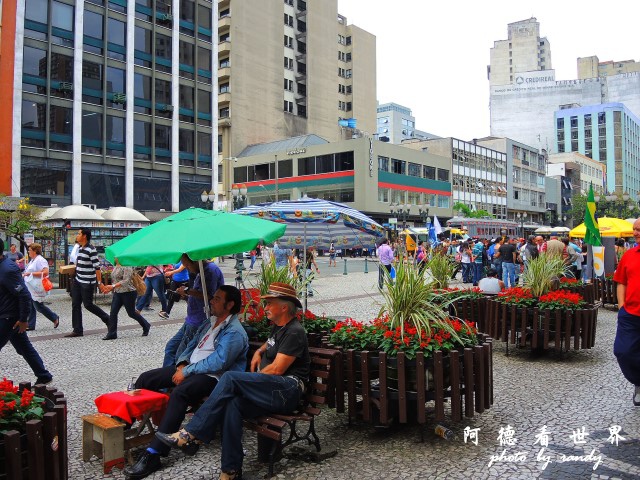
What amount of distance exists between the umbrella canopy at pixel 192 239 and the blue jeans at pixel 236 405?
3.69ft

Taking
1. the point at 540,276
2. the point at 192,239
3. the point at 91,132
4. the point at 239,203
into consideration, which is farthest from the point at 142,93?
the point at 192,239

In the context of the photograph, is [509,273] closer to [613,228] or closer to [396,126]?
[613,228]

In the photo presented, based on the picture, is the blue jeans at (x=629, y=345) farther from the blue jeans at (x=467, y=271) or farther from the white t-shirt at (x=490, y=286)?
the blue jeans at (x=467, y=271)

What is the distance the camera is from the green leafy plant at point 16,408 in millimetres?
3197

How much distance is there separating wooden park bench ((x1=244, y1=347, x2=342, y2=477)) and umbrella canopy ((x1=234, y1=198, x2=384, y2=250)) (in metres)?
A: 3.09

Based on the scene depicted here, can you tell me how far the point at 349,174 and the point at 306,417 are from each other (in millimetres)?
55595

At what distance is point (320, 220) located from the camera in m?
7.57

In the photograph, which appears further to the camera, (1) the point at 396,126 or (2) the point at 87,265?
(1) the point at 396,126

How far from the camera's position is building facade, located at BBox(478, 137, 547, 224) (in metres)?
84.3

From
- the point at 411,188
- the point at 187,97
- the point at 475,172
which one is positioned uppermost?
the point at 187,97

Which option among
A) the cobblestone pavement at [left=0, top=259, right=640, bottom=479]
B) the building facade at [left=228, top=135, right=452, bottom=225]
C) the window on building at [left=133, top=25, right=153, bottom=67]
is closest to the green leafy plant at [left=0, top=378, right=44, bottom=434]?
the cobblestone pavement at [left=0, top=259, right=640, bottom=479]

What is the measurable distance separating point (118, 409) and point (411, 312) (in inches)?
105

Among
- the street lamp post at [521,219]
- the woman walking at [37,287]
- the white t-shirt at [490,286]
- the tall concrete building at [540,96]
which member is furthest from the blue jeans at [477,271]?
the tall concrete building at [540,96]

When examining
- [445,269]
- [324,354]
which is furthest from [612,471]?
[445,269]
